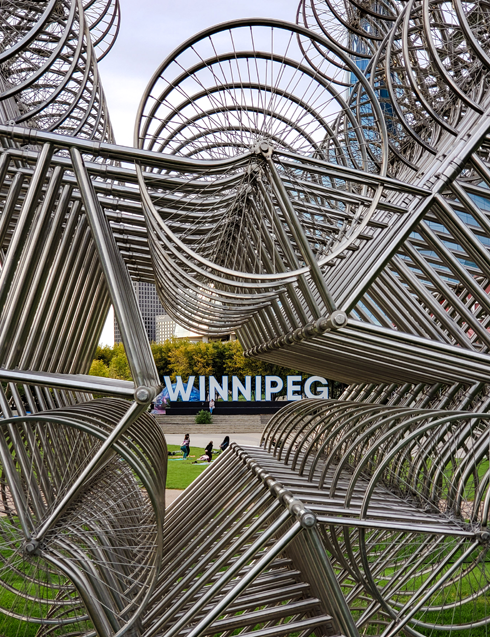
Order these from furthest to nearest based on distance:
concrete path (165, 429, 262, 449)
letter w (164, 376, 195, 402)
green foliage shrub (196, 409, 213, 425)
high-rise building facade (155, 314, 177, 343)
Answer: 1. high-rise building facade (155, 314, 177, 343)
2. letter w (164, 376, 195, 402)
3. green foliage shrub (196, 409, 213, 425)
4. concrete path (165, 429, 262, 449)

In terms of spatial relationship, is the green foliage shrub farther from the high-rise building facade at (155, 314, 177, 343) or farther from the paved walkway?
the high-rise building facade at (155, 314, 177, 343)

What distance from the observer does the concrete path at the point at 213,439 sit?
2548 centimetres

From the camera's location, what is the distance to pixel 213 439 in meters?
27.6

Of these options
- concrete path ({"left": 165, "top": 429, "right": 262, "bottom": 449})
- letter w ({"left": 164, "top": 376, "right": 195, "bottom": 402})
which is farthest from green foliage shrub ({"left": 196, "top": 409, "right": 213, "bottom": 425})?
letter w ({"left": 164, "top": 376, "right": 195, "bottom": 402})

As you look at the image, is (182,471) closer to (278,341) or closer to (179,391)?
(278,341)

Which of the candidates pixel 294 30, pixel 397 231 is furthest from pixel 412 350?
pixel 294 30

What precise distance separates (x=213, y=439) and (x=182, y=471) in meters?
10.2

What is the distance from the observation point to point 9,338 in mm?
4297

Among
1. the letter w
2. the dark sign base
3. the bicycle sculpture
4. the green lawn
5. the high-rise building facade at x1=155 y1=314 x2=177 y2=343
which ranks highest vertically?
the high-rise building facade at x1=155 y1=314 x2=177 y2=343

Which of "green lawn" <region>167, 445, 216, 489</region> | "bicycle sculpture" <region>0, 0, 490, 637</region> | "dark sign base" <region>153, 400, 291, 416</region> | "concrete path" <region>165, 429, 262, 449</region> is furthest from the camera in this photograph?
"dark sign base" <region>153, 400, 291, 416</region>

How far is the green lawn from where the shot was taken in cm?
1541

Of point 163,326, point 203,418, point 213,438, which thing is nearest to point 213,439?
point 213,438

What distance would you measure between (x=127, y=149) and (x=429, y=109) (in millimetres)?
3060

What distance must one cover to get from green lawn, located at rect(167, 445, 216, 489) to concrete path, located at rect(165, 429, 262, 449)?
10.8ft
